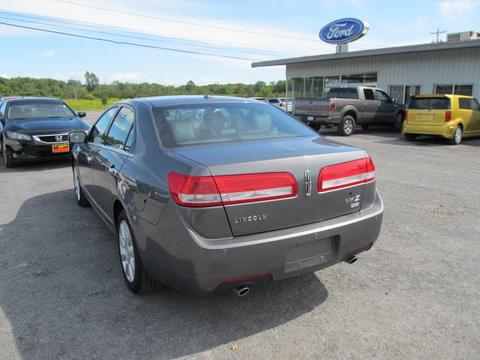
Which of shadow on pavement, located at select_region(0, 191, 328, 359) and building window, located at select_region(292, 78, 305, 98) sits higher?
building window, located at select_region(292, 78, 305, 98)

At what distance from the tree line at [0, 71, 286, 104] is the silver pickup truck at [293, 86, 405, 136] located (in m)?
63.0

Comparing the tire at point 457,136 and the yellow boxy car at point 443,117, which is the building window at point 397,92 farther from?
the tire at point 457,136

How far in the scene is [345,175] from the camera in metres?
2.95

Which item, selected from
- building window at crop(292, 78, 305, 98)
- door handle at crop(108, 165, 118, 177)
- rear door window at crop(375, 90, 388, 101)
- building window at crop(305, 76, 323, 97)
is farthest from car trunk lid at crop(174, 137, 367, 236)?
building window at crop(292, 78, 305, 98)

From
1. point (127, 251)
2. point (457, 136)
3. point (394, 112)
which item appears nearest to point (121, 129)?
point (127, 251)

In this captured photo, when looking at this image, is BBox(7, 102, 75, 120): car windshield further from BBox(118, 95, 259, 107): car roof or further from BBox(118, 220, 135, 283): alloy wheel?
BBox(118, 220, 135, 283): alloy wheel

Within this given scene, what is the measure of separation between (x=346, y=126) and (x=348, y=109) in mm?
680

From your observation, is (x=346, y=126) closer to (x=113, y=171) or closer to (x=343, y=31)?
(x=343, y=31)

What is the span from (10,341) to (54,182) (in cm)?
533

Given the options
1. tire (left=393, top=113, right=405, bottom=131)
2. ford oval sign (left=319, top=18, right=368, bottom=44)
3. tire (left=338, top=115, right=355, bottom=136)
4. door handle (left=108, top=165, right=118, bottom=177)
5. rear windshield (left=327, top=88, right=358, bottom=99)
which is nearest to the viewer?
door handle (left=108, top=165, right=118, bottom=177)

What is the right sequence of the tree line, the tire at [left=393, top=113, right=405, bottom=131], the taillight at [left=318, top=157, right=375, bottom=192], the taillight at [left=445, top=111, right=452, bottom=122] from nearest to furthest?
1. the taillight at [left=318, top=157, right=375, bottom=192]
2. the taillight at [left=445, top=111, right=452, bottom=122]
3. the tire at [left=393, top=113, right=405, bottom=131]
4. the tree line

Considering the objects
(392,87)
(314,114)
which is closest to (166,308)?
(314,114)

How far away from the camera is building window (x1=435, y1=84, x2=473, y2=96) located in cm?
1680

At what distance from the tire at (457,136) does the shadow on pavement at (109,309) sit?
11672 millimetres
